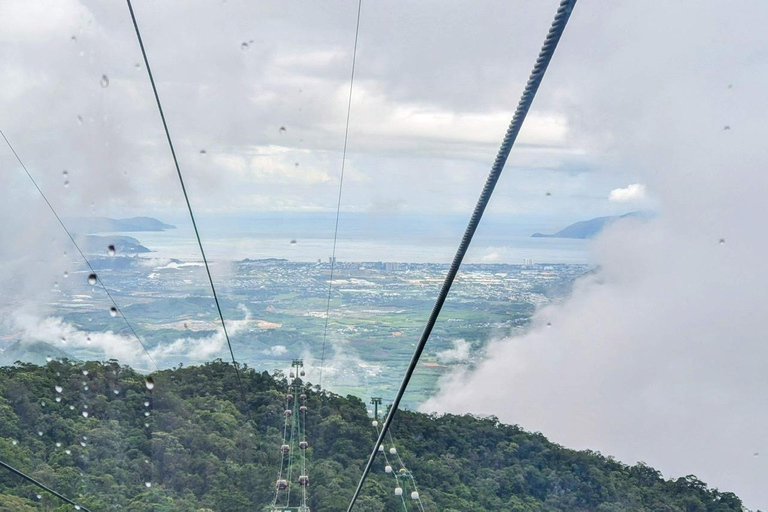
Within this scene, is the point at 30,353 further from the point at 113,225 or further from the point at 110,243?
the point at 113,225

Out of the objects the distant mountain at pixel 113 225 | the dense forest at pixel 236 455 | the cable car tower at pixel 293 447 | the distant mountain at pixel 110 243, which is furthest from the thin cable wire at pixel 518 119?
the distant mountain at pixel 110 243

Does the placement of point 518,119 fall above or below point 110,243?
below

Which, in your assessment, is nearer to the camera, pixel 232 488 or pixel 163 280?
pixel 232 488

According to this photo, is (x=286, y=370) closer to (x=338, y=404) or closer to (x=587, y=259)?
(x=338, y=404)

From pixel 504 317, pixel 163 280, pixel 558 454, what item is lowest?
pixel 558 454

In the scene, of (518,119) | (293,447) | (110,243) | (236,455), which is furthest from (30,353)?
(518,119)

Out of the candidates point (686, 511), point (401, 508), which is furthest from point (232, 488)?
point (686, 511)
